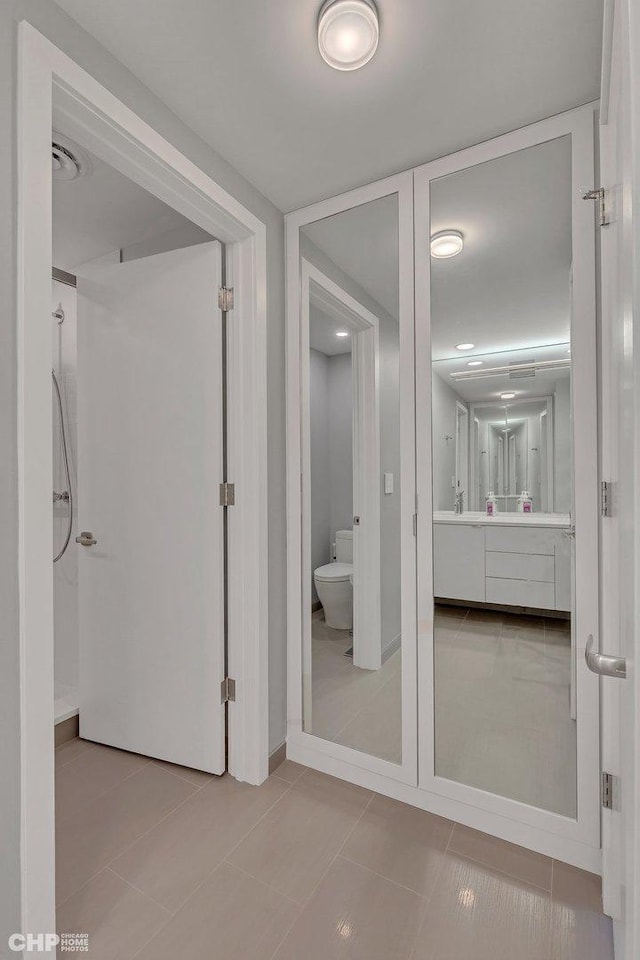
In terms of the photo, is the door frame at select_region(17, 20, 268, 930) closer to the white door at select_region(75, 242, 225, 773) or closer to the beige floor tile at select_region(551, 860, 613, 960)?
the white door at select_region(75, 242, 225, 773)

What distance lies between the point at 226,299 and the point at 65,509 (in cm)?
157

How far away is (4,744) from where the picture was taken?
3.44ft

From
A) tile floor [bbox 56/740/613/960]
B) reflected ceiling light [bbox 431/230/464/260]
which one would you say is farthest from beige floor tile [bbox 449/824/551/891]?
reflected ceiling light [bbox 431/230/464/260]

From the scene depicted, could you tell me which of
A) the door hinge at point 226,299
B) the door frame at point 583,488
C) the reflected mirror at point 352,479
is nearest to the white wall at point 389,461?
the reflected mirror at point 352,479

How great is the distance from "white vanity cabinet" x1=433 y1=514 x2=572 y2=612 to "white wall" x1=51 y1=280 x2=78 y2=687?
1.97 metres

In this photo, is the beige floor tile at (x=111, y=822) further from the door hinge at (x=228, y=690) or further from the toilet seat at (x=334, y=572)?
the toilet seat at (x=334, y=572)

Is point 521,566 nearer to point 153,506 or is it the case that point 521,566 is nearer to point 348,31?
point 153,506

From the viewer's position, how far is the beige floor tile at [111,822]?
1.52 meters

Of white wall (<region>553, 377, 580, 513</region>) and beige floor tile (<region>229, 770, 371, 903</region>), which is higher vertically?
white wall (<region>553, 377, 580, 513</region>)

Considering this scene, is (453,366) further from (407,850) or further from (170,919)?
(170,919)

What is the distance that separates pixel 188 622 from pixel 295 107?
1.93m

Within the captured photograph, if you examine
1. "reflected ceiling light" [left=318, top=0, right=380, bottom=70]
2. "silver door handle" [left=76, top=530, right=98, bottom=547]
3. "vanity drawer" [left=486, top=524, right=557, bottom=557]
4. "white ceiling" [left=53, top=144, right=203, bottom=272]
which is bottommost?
"silver door handle" [left=76, top=530, right=98, bottom=547]

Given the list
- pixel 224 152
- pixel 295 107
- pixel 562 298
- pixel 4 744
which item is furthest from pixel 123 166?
pixel 4 744

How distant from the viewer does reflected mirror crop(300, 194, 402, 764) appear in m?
1.91
